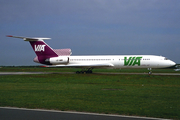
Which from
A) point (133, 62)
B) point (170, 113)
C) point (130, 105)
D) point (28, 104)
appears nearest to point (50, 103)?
point (28, 104)

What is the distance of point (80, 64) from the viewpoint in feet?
135

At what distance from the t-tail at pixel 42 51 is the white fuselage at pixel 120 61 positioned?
5.27 feet

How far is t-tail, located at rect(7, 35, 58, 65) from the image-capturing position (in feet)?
133

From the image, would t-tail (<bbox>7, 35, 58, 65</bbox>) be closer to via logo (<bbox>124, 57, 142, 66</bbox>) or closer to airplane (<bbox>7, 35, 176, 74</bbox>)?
airplane (<bbox>7, 35, 176, 74</bbox>)

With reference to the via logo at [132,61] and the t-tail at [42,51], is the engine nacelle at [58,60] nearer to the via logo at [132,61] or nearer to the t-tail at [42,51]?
the t-tail at [42,51]

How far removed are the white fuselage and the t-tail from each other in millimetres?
1608

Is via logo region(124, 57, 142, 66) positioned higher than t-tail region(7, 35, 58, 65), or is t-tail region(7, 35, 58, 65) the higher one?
t-tail region(7, 35, 58, 65)

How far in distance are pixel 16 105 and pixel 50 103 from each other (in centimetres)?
155

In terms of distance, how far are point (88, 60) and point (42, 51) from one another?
891cm

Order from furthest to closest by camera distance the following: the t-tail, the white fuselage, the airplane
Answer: the t-tail → the airplane → the white fuselage

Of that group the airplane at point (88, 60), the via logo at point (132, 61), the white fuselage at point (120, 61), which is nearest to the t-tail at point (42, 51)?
the airplane at point (88, 60)

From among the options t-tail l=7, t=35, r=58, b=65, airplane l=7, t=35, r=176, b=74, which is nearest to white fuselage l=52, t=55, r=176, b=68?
airplane l=7, t=35, r=176, b=74

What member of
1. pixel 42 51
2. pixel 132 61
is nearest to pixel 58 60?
pixel 42 51

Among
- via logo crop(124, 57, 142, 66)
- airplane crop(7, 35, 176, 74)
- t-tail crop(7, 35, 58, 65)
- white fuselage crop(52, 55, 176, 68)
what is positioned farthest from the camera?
t-tail crop(7, 35, 58, 65)
